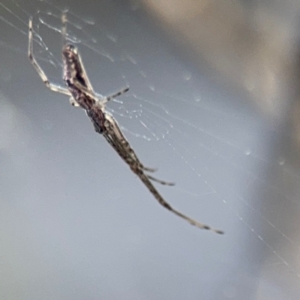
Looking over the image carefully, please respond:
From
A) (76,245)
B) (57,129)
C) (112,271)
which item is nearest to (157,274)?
(112,271)

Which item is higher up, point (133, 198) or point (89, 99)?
point (89, 99)

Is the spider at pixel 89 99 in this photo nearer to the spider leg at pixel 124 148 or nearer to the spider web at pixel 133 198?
the spider leg at pixel 124 148

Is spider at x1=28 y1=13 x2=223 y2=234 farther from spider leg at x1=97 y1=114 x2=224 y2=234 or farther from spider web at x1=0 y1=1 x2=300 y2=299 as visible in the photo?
spider web at x1=0 y1=1 x2=300 y2=299

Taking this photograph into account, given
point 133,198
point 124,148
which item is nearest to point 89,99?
point 124,148

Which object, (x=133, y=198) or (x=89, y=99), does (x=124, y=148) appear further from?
(x=133, y=198)

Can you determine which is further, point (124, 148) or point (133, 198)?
point (133, 198)

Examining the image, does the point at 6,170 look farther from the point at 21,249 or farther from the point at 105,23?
the point at 105,23
